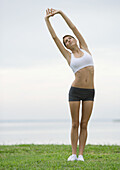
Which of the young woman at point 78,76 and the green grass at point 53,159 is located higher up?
the young woman at point 78,76

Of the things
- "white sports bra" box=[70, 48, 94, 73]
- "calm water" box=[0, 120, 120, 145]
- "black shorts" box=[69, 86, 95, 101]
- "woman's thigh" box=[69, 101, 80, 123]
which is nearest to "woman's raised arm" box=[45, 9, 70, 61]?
"white sports bra" box=[70, 48, 94, 73]

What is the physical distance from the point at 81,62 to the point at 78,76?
0.73 ft

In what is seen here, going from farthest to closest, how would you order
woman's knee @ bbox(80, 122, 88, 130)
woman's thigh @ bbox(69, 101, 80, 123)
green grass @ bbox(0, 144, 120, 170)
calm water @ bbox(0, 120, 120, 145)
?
1. calm water @ bbox(0, 120, 120, 145)
2. woman's knee @ bbox(80, 122, 88, 130)
3. woman's thigh @ bbox(69, 101, 80, 123)
4. green grass @ bbox(0, 144, 120, 170)

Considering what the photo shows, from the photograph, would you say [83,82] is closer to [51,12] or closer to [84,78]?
[84,78]

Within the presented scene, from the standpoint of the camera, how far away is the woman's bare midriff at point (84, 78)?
190 inches

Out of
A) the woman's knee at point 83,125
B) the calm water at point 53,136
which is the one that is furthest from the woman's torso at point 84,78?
the calm water at point 53,136

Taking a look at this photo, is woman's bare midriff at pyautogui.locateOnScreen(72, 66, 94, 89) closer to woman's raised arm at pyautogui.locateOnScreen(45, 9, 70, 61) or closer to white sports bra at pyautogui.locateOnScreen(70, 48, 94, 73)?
white sports bra at pyautogui.locateOnScreen(70, 48, 94, 73)

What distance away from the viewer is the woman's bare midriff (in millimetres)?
4832

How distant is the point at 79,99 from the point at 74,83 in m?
0.26

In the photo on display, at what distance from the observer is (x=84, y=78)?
4836 mm

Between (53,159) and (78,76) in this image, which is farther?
(53,159)

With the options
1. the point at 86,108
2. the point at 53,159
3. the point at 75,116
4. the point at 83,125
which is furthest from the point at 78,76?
the point at 53,159

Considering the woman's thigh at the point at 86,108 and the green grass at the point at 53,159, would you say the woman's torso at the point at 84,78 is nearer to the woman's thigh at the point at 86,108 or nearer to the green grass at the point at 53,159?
the woman's thigh at the point at 86,108

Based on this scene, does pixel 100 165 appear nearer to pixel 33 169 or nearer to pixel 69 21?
pixel 33 169
